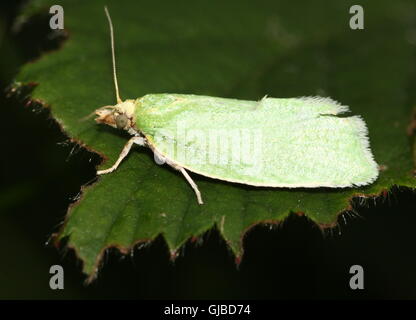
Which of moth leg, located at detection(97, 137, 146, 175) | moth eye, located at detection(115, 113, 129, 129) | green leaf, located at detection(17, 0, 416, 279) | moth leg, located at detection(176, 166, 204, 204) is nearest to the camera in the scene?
green leaf, located at detection(17, 0, 416, 279)

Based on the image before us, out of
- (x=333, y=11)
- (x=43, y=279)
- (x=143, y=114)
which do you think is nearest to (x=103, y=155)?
(x=143, y=114)

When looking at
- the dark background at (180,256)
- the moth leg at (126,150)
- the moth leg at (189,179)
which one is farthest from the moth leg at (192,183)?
the dark background at (180,256)

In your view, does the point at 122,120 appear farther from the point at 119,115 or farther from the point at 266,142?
the point at 266,142

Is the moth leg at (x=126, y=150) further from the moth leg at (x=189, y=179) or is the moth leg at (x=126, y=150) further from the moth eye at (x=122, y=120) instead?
the moth leg at (x=189, y=179)

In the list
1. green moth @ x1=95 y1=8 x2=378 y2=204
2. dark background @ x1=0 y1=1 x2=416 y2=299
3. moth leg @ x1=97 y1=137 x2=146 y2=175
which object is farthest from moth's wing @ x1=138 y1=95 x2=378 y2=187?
dark background @ x1=0 y1=1 x2=416 y2=299

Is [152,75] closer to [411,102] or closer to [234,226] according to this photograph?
[234,226]

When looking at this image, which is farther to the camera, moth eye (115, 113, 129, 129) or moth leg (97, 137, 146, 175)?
moth eye (115, 113, 129, 129)
